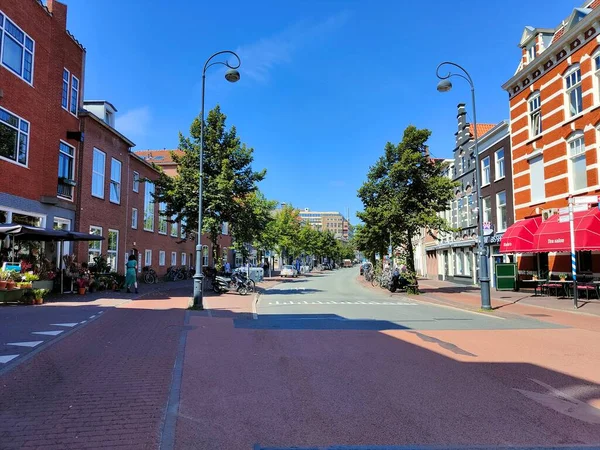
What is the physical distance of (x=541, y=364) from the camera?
7031 mm

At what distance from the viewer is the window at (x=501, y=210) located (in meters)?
26.6

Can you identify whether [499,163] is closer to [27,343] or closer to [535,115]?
[535,115]

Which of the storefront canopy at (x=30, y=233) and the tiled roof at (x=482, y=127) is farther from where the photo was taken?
the tiled roof at (x=482, y=127)

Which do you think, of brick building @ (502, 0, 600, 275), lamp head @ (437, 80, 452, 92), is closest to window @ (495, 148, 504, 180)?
brick building @ (502, 0, 600, 275)

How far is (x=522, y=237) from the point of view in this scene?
21.5 m

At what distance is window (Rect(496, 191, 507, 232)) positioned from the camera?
87.4ft

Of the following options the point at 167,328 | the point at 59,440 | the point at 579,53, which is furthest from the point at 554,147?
the point at 59,440

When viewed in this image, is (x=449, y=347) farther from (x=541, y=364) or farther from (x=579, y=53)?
(x=579, y=53)

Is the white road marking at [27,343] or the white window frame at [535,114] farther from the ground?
the white window frame at [535,114]

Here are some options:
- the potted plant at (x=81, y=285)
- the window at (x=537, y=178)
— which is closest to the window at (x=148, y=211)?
the potted plant at (x=81, y=285)

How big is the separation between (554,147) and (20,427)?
23.4 m

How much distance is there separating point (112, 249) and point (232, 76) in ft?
50.9

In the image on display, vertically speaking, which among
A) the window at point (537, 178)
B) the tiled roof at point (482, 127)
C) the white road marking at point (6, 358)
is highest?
the tiled roof at point (482, 127)

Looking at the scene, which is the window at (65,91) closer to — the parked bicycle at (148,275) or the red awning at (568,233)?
the parked bicycle at (148,275)
